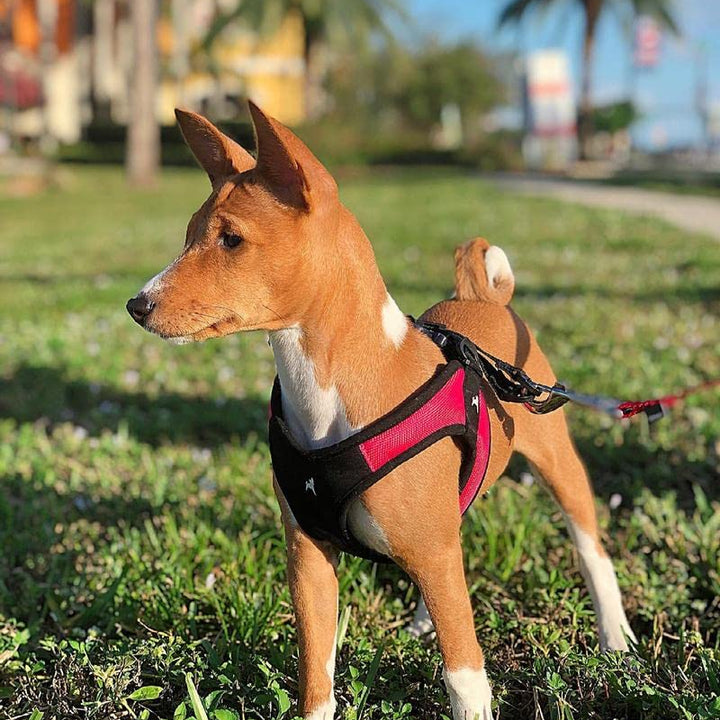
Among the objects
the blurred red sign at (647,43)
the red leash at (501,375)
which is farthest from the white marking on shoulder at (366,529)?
the blurred red sign at (647,43)

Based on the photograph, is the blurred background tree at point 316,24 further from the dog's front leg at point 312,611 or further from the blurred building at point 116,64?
the dog's front leg at point 312,611

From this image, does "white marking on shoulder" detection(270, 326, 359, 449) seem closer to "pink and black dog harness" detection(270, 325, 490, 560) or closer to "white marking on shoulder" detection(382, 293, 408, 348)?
"pink and black dog harness" detection(270, 325, 490, 560)

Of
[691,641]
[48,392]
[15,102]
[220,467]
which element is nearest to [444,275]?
[48,392]

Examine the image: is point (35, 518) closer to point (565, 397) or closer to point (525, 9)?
point (565, 397)

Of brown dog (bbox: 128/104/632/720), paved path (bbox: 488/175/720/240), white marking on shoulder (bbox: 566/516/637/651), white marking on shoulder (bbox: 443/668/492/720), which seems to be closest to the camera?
brown dog (bbox: 128/104/632/720)

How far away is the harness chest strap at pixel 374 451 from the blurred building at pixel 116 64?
34913 mm

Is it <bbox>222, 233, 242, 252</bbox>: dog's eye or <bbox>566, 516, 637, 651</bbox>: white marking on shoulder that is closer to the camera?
<bbox>222, 233, 242, 252</bbox>: dog's eye

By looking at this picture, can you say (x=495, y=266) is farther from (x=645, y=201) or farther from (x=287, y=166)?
(x=645, y=201)

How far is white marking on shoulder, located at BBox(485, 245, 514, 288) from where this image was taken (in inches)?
110

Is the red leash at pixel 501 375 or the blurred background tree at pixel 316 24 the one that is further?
the blurred background tree at pixel 316 24

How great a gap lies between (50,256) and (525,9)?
106ft

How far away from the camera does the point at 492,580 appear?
3.05 m

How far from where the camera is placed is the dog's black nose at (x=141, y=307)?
1907 mm

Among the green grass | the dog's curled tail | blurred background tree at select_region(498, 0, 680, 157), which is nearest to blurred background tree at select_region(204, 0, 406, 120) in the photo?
blurred background tree at select_region(498, 0, 680, 157)
